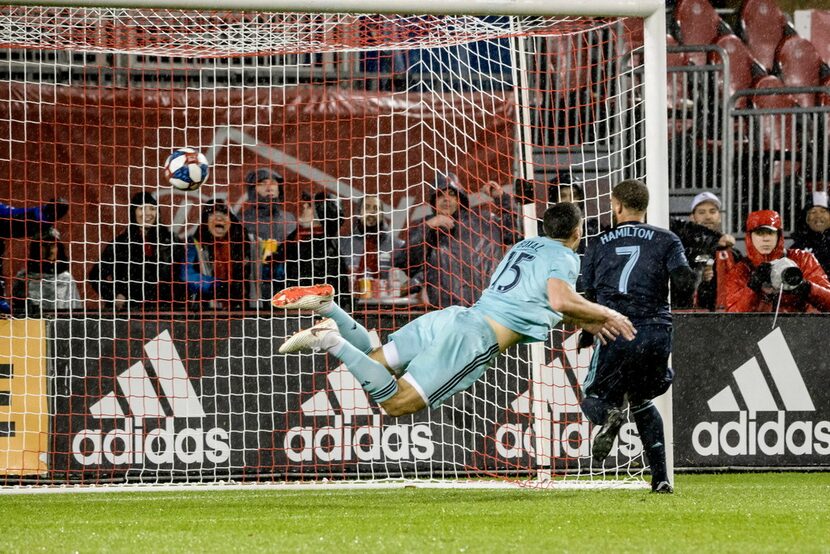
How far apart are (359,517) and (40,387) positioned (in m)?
3.43

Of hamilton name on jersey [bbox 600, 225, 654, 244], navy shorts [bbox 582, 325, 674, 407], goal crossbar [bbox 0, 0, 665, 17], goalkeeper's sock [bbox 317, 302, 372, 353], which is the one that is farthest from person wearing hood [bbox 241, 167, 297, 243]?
navy shorts [bbox 582, 325, 674, 407]

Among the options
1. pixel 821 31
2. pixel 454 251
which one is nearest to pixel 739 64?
pixel 821 31

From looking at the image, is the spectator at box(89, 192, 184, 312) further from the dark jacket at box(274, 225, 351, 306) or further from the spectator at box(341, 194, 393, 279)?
the spectator at box(341, 194, 393, 279)

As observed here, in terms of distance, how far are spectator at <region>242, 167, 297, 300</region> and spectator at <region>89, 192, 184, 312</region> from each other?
606 millimetres

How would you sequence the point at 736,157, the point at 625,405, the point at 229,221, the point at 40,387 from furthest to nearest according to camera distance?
the point at 736,157
the point at 229,221
the point at 40,387
the point at 625,405

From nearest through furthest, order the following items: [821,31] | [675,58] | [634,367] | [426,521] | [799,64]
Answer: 1. [426,521]
2. [634,367]
3. [675,58]
4. [799,64]
5. [821,31]

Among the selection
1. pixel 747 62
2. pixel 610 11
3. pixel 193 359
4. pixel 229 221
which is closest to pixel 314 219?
pixel 229 221

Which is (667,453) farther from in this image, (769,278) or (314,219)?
(314,219)

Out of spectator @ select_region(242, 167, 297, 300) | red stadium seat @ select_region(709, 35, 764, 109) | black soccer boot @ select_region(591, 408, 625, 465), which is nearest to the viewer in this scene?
black soccer boot @ select_region(591, 408, 625, 465)

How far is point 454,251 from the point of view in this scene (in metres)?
9.12

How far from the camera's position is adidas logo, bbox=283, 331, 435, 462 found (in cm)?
889

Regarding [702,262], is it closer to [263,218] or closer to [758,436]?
[758,436]

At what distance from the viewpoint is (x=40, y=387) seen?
8.72 m

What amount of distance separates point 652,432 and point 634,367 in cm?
45
